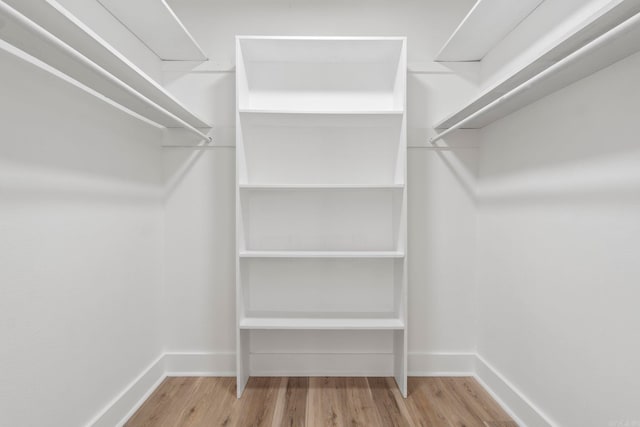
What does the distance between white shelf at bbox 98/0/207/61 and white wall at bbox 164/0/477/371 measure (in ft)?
0.41

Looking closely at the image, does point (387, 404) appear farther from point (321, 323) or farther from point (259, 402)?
point (259, 402)

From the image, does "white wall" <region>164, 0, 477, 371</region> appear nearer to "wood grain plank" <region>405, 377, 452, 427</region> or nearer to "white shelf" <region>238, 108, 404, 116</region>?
"wood grain plank" <region>405, 377, 452, 427</region>

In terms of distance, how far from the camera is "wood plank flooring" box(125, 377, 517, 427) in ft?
5.16

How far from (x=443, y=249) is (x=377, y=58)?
1261 mm

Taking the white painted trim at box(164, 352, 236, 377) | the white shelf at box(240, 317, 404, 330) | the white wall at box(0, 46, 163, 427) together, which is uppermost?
the white wall at box(0, 46, 163, 427)

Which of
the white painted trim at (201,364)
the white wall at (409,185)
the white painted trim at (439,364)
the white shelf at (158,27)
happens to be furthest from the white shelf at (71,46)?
the white painted trim at (439,364)

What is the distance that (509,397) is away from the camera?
63.8 inches

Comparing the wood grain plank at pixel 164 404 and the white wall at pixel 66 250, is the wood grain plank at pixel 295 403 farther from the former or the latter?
the white wall at pixel 66 250

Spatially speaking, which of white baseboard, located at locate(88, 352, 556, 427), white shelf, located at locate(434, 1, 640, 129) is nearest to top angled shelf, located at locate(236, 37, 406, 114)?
white shelf, located at locate(434, 1, 640, 129)

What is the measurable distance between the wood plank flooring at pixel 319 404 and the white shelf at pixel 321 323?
385 mm

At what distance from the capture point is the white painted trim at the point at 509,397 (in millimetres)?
1421

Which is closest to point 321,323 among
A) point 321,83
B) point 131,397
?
point 131,397

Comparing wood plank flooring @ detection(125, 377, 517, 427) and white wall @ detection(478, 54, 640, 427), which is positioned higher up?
white wall @ detection(478, 54, 640, 427)

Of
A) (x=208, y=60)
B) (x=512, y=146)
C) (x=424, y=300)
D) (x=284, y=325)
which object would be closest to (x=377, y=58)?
(x=512, y=146)
